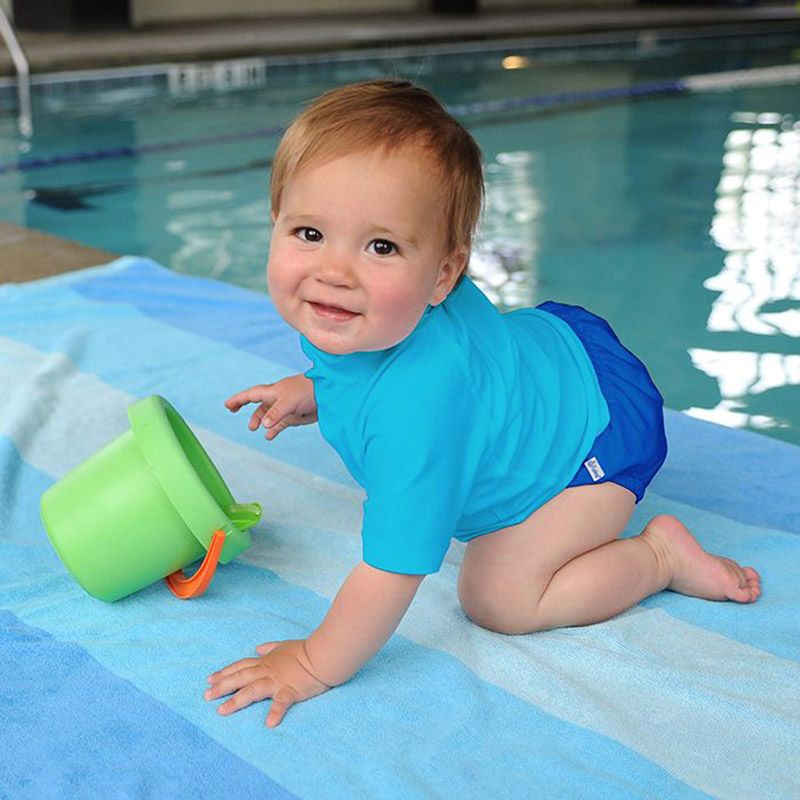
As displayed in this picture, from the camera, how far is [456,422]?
119cm

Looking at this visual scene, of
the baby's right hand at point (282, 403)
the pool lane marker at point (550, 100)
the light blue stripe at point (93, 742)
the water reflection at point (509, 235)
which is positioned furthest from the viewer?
the pool lane marker at point (550, 100)

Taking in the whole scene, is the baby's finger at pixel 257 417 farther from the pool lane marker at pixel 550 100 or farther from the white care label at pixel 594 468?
the pool lane marker at pixel 550 100

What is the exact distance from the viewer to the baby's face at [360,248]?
109 cm

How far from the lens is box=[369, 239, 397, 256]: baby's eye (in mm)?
1112

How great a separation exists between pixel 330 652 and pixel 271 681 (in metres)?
0.07

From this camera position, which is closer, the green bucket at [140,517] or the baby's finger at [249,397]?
the green bucket at [140,517]

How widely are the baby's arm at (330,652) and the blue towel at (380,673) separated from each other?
2 centimetres

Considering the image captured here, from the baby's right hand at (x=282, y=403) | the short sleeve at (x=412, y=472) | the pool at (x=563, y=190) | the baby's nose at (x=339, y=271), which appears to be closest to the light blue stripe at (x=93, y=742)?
the short sleeve at (x=412, y=472)

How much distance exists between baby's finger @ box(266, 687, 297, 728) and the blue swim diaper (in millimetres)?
371

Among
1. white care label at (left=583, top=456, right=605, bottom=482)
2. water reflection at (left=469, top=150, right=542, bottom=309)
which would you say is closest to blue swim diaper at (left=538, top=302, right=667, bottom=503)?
white care label at (left=583, top=456, right=605, bottom=482)

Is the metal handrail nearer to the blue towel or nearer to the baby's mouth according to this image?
the blue towel

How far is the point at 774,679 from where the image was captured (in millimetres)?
1261

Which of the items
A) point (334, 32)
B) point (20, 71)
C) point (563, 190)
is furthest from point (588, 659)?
point (334, 32)

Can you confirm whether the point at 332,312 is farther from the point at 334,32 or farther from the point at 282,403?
the point at 334,32
